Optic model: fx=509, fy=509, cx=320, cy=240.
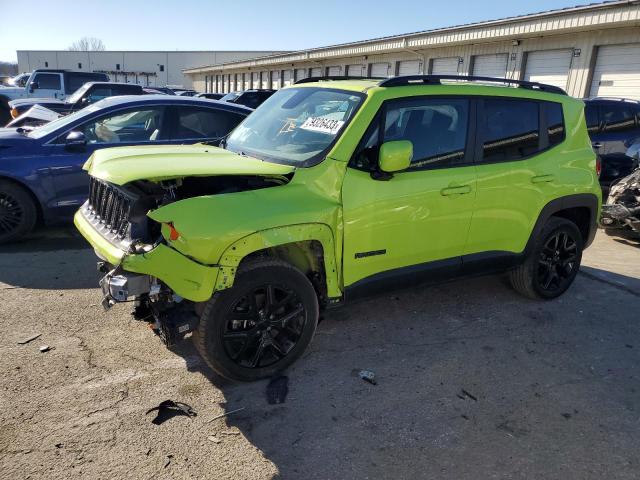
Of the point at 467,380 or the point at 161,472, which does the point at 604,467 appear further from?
the point at 161,472

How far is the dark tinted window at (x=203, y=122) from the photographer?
6.57 m

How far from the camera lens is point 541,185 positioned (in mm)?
4348

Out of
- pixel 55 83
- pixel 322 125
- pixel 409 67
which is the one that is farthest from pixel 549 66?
pixel 55 83

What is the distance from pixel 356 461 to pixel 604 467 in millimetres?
1312

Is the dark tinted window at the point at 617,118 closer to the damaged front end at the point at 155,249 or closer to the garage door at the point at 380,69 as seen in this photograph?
the damaged front end at the point at 155,249

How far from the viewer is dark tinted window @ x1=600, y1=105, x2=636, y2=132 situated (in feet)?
32.1

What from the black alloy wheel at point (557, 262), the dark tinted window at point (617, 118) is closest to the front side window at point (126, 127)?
the black alloy wheel at point (557, 262)

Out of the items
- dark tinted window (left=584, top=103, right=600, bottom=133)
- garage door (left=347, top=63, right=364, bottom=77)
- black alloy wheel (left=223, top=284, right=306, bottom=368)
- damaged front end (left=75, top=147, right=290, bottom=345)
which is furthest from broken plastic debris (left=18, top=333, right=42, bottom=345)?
garage door (left=347, top=63, right=364, bottom=77)

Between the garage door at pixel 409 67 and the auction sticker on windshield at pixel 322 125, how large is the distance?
690 inches

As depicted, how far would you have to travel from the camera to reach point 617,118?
985 centimetres

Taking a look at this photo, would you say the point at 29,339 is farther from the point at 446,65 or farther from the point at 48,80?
the point at 446,65

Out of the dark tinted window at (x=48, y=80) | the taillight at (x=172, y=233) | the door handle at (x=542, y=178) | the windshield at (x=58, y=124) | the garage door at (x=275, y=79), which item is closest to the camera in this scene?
the taillight at (x=172, y=233)

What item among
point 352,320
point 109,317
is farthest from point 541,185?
point 109,317

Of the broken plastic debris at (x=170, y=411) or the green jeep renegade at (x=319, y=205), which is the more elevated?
the green jeep renegade at (x=319, y=205)
